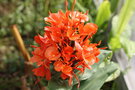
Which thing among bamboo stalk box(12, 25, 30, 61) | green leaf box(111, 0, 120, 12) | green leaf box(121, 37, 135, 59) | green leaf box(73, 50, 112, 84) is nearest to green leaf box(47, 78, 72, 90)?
green leaf box(73, 50, 112, 84)

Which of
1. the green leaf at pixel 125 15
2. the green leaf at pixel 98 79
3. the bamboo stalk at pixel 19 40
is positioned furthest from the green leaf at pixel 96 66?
the bamboo stalk at pixel 19 40

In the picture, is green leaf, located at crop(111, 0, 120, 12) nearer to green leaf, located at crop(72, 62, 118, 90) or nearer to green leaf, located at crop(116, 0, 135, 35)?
green leaf, located at crop(116, 0, 135, 35)

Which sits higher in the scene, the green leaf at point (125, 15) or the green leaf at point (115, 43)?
the green leaf at point (125, 15)

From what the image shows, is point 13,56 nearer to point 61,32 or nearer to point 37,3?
point 37,3

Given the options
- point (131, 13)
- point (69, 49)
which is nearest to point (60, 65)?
point (69, 49)

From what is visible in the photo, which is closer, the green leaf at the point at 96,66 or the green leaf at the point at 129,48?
the green leaf at the point at 96,66

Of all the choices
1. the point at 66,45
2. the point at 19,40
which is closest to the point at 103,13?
the point at 19,40

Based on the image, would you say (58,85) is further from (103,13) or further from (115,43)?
(103,13)

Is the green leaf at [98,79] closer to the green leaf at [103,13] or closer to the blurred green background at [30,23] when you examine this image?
the blurred green background at [30,23]
